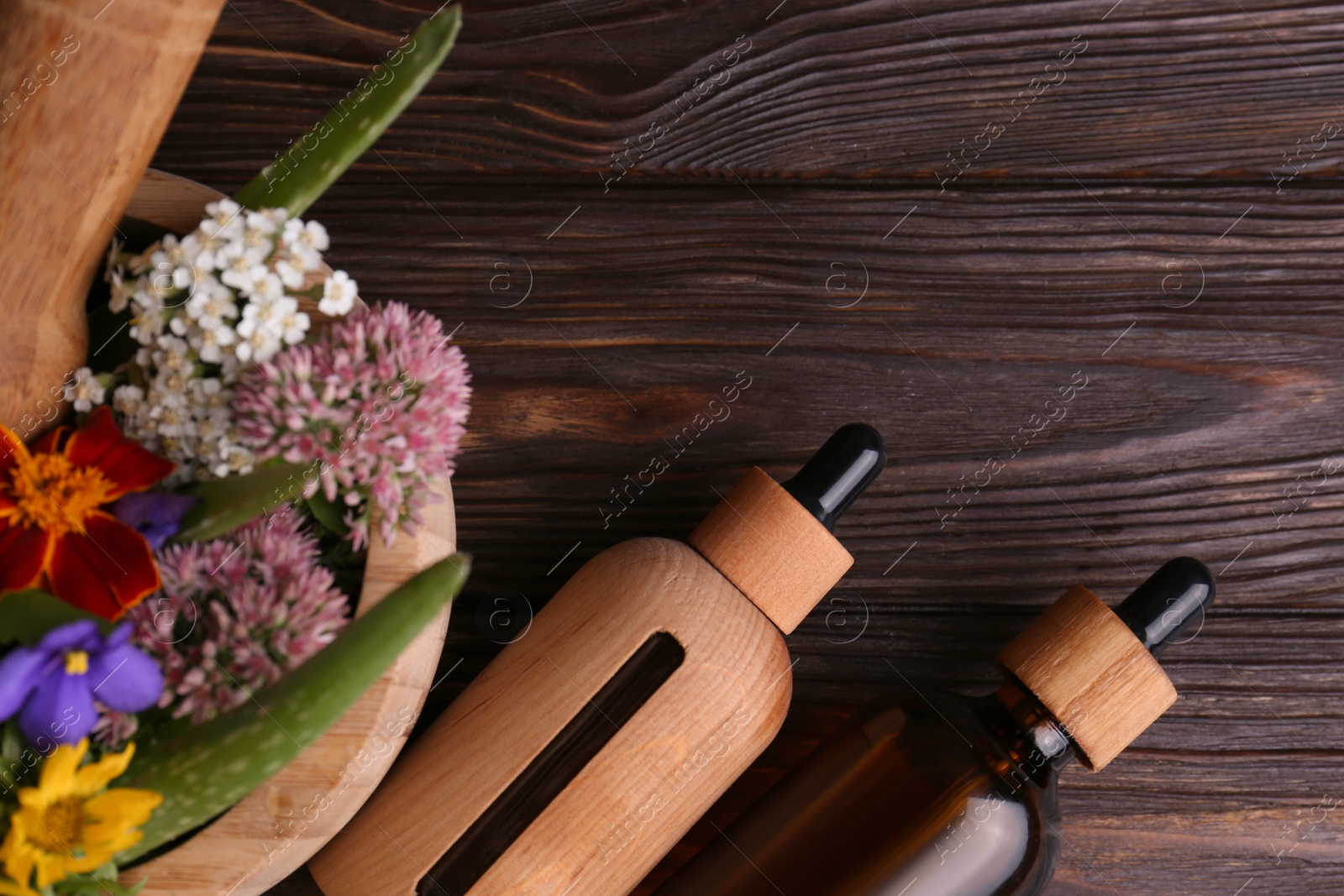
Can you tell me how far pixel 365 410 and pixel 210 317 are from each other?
0.24 ft

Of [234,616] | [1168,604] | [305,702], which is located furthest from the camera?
[1168,604]

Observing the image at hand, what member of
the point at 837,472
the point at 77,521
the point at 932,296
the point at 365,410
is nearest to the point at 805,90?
the point at 932,296

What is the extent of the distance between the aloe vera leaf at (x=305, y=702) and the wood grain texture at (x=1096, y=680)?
1.12ft

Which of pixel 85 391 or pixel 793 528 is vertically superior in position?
pixel 85 391

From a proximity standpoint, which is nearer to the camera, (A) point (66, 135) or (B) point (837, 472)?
(A) point (66, 135)

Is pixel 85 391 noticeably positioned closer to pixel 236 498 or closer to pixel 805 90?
pixel 236 498

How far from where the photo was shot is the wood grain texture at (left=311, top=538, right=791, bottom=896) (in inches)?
19.4

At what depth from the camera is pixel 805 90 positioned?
1.96ft

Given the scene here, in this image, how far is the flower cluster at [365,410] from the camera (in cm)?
39

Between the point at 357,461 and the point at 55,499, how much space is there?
4.8 inches

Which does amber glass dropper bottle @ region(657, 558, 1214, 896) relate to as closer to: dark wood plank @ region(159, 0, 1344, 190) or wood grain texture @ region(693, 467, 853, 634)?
wood grain texture @ region(693, 467, 853, 634)

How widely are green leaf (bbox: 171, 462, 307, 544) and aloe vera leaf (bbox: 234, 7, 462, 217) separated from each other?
114mm

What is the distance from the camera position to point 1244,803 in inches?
23.4

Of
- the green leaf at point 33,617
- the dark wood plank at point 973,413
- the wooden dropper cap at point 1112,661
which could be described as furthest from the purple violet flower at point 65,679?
the wooden dropper cap at point 1112,661
